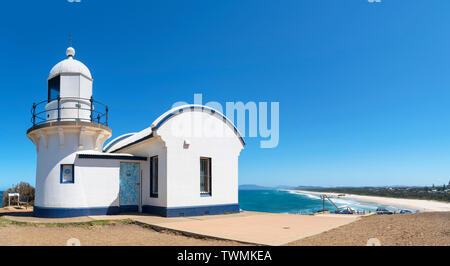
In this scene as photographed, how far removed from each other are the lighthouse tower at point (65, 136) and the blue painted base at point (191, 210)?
237cm

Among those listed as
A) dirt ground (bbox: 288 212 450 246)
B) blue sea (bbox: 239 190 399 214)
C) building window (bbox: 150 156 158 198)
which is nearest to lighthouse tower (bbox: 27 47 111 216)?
building window (bbox: 150 156 158 198)

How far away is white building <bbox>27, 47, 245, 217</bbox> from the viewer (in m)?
12.0

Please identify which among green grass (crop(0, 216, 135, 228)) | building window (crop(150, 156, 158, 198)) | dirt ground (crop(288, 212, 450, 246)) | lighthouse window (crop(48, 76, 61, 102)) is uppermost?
lighthouse window (crop(48, 76, 61, 102))

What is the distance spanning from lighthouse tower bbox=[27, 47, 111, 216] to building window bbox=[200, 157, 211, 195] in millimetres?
4246

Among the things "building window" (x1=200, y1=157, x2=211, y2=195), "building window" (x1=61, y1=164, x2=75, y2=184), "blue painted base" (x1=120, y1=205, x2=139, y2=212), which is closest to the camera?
"building window" (x1=61, y1=164, x2=75, y2=184)

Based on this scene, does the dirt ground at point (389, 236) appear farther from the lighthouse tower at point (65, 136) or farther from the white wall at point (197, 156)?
the lighthouse tower at point (65, 136)

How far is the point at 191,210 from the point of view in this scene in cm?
1230

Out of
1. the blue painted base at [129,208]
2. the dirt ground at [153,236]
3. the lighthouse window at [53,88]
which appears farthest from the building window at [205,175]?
the lighthouse window at [53,88]

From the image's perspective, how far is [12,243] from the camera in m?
7.47

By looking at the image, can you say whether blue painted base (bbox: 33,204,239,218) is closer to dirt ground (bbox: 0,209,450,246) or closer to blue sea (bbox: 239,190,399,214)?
dirt ground (bbox: 0,209,450,246)

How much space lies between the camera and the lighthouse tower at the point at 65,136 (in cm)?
1200
